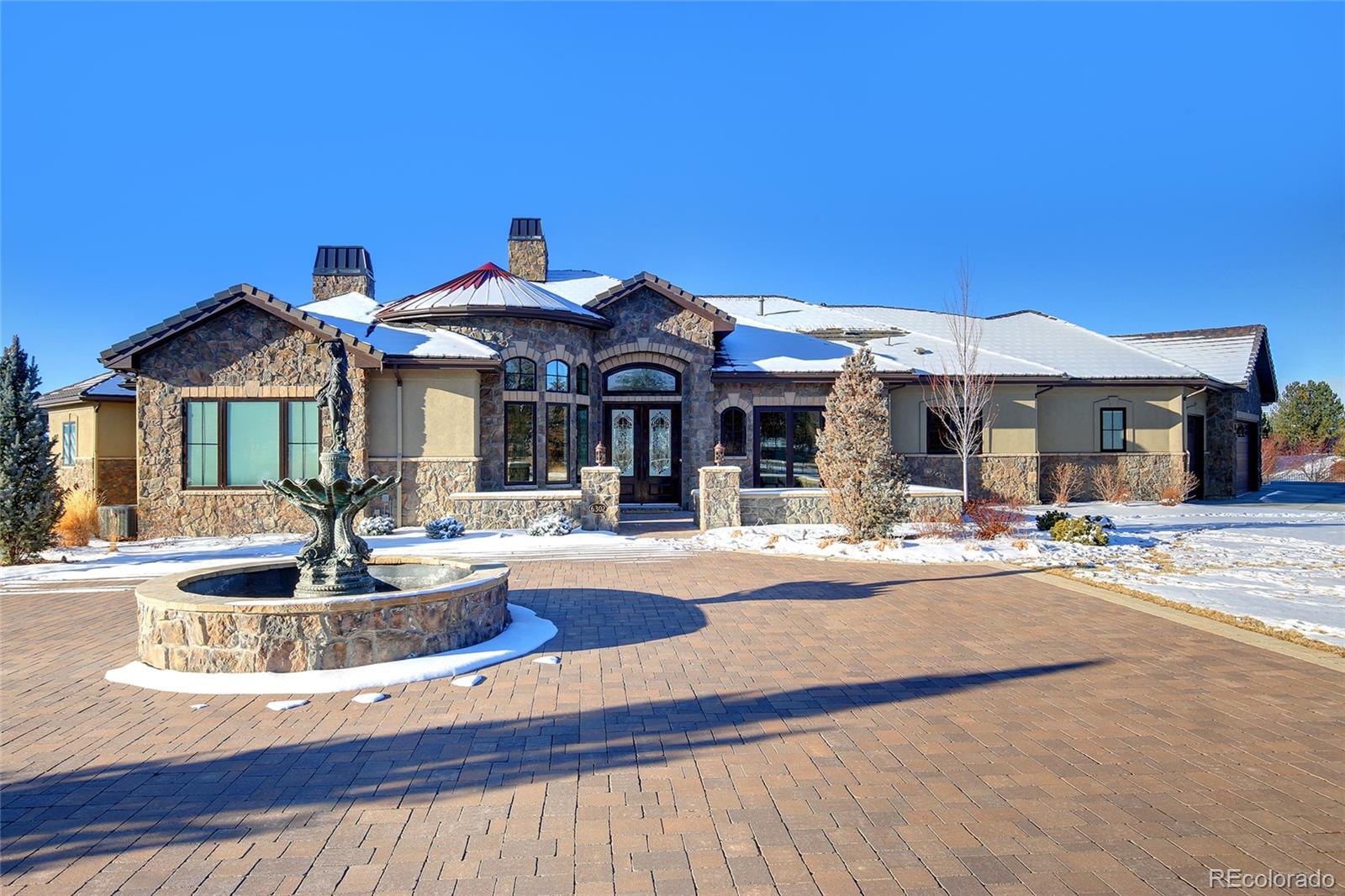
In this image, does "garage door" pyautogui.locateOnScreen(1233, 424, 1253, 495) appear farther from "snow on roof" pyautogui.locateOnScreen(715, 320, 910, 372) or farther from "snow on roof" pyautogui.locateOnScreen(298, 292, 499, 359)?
"snow on roof" pyautogui.locateOnScreen(298, 292, 499, 359)

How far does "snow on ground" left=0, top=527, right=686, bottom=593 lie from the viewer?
11.7 meters

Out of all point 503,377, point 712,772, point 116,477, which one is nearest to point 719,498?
point 503,377

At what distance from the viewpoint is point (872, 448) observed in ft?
45.2

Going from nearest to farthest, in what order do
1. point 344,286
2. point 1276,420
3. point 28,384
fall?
1. point 28,384
2. point 344,286
3. point 1276,420

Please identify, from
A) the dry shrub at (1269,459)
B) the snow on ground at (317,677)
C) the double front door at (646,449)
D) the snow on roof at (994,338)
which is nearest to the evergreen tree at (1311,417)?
the dry shrub at (1269,459)

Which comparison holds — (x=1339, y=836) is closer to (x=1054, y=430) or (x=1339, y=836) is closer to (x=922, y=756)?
(x=922, y=756)

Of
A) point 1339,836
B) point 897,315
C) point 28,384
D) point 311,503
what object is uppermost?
point 897,315

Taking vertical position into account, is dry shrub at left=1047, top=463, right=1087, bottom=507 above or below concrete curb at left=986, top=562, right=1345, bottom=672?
above

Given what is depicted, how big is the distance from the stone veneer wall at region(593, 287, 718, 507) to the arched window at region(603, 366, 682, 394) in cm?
42

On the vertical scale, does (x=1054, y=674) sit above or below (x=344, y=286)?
below

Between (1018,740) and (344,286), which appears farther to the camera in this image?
(344,286)

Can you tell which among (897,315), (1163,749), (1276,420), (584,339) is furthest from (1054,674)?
(1276,420)

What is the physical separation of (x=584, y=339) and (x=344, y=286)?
9.83 meters

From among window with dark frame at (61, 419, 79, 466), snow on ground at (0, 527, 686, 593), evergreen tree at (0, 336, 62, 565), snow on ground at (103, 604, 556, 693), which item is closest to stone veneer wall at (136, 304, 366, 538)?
snow on ground at (0, 527, 686, 593)
